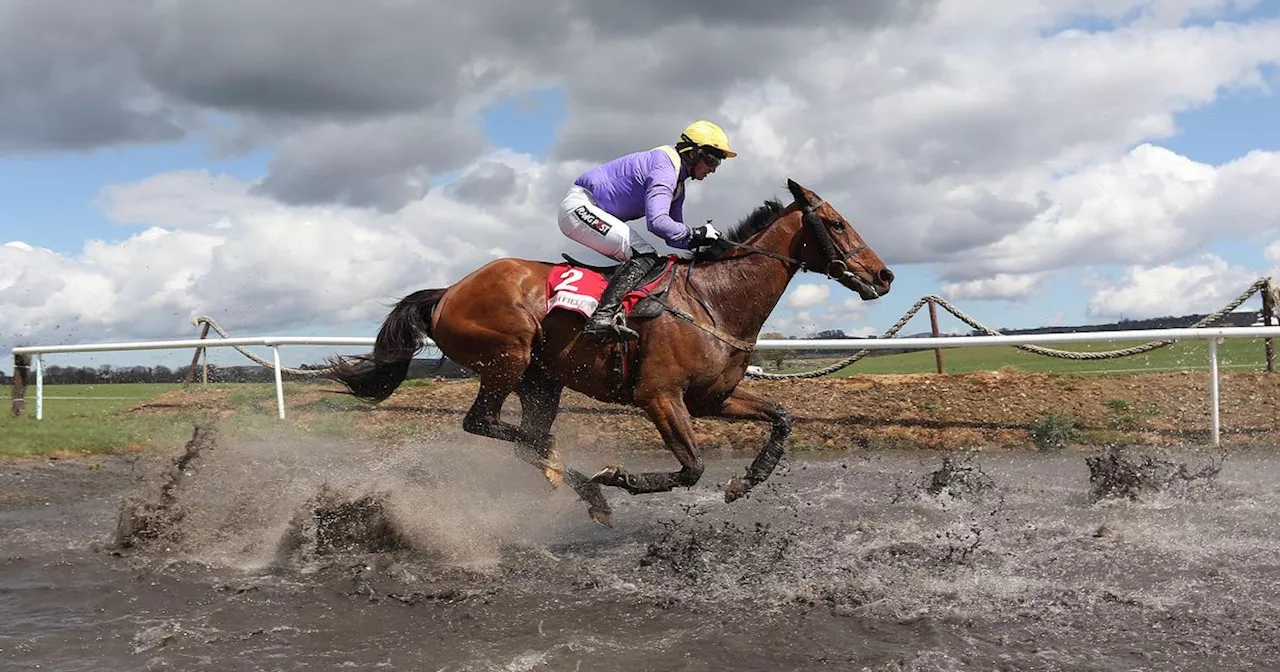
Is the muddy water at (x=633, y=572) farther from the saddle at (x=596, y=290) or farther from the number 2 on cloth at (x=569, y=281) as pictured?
the number 2 on cloth at (x=569, y=281)

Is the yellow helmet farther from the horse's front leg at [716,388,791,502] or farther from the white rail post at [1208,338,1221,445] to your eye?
the white rail post at [1208,338,1221,445]

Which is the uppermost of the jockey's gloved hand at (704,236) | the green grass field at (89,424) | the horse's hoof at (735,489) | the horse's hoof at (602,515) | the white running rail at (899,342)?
the jockey's gloved hand at (704,236)

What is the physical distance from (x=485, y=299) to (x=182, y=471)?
2.65 metres

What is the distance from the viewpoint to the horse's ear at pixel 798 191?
6277mm

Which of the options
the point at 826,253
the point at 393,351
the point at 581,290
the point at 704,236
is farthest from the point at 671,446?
the point at 393,351

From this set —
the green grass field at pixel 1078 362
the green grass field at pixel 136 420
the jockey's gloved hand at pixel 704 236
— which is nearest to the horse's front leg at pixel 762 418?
the jockey's gloved hand at pixel 704 236

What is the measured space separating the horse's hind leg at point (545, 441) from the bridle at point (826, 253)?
5.32 feet

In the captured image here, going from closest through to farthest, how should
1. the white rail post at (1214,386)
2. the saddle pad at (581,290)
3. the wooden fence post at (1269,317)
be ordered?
the saddle pad at (581,290), the white rail post at (1214,386), the wooden fence post at (1269,317)

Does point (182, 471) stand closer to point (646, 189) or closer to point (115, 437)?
point (646, 189)

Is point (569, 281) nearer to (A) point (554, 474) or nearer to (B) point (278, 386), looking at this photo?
(A) point (554, 474)

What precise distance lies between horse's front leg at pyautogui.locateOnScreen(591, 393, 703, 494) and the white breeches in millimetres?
1055

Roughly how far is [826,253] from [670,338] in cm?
119

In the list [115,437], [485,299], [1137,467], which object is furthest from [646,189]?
[115,437]

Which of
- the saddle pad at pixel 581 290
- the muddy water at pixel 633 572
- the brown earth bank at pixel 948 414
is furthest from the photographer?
the brown earth bank at pixel 948 414
